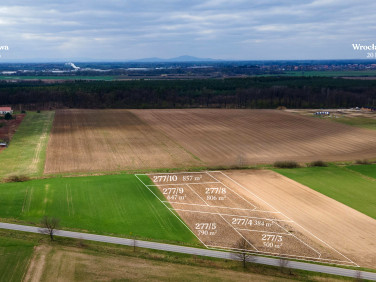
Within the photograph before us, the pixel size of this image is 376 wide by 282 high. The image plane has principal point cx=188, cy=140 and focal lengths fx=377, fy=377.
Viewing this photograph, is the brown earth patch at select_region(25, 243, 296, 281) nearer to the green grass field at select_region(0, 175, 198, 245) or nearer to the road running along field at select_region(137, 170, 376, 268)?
the road running along field at select_region(137, 170, 376, 268)

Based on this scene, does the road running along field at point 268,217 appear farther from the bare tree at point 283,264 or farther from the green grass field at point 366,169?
the green grass field at point 366,169

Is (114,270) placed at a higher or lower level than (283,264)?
lower

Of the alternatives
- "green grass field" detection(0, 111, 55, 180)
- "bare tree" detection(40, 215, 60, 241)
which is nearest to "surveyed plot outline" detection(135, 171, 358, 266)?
"bare tree" detection(40, 215, 60, 241)

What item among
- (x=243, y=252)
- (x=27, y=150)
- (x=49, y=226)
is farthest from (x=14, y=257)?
(x=27, y=150)

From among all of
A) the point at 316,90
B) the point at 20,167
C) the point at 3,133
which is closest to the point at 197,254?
the point at 20,167

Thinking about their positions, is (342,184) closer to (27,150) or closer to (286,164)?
(286,164)

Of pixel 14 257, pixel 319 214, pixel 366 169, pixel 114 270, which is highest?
pixel 366 169

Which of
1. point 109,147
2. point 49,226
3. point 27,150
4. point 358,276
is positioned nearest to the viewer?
point 358,276
